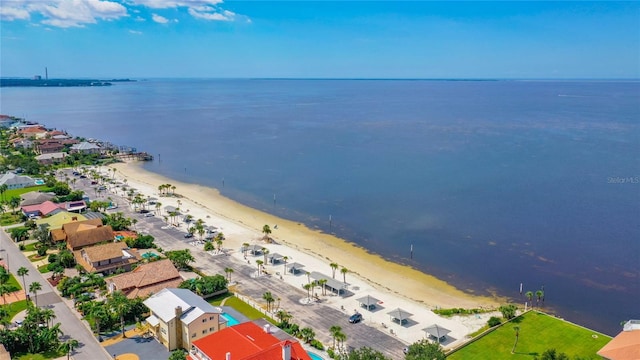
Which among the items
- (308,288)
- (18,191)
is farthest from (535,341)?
(18,191)


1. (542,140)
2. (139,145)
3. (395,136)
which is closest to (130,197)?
(139,145)

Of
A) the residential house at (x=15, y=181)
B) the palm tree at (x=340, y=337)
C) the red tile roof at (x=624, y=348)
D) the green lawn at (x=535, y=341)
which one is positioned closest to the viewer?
the red tile roof at (x=624, y=348)

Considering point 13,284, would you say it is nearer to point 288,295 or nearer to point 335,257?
point 288,295

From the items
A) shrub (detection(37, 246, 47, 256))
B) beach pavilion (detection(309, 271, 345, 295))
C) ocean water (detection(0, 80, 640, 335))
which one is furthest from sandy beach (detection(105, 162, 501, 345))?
shrub (detection(37, 246, 47, 256))

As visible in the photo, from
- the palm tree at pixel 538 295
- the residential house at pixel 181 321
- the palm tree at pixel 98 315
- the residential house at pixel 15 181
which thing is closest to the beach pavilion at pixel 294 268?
the residential house at pixel 181 321

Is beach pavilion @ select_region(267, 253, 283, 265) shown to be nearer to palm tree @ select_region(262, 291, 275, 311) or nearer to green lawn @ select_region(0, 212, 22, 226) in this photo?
palm tree @ select_region(262, 291, 275, 311)

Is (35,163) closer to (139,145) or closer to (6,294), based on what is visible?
(139,145)

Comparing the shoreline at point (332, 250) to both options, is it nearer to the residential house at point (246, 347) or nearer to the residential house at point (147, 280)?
the residential house at point (147, 280)
